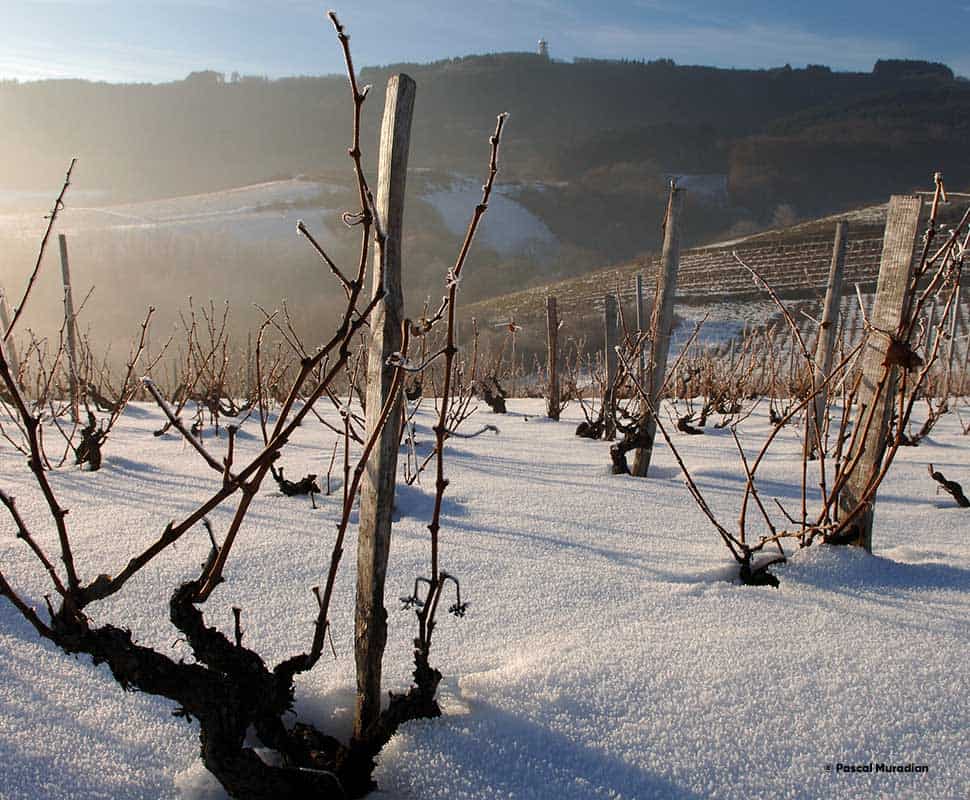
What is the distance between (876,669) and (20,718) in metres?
1.42

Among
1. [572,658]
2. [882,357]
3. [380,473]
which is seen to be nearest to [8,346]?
[380,473]

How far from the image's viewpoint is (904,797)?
0.94 m

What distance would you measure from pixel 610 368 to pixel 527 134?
7583cm

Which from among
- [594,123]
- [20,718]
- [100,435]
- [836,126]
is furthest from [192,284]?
[594,123]

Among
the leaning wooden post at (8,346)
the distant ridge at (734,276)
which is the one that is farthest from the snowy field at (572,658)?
the distant ridge at (734,276)

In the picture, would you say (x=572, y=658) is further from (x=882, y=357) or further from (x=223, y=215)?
(x=223, y=215)

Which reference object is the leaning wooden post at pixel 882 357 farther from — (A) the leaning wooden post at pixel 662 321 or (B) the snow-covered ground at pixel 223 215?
(B) the snow-covered ground at pixel 223 215

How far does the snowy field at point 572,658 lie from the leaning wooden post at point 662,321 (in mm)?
879

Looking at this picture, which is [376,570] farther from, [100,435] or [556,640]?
[100,435]

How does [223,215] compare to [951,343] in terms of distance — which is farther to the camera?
[223,215]

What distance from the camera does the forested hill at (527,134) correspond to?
52.3 metres

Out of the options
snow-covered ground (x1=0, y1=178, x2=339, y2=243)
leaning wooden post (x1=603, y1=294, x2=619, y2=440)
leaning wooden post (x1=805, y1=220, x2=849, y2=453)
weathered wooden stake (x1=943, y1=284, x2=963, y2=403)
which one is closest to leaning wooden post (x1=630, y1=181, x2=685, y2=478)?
leaning wooden post (x1=603, y1=294, x2=619, y2=440)

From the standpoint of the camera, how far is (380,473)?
103 cm

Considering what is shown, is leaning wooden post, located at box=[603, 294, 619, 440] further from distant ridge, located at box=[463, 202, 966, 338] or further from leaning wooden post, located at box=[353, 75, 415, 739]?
distant ridge, located at box=[463, 202, 966, 338]
